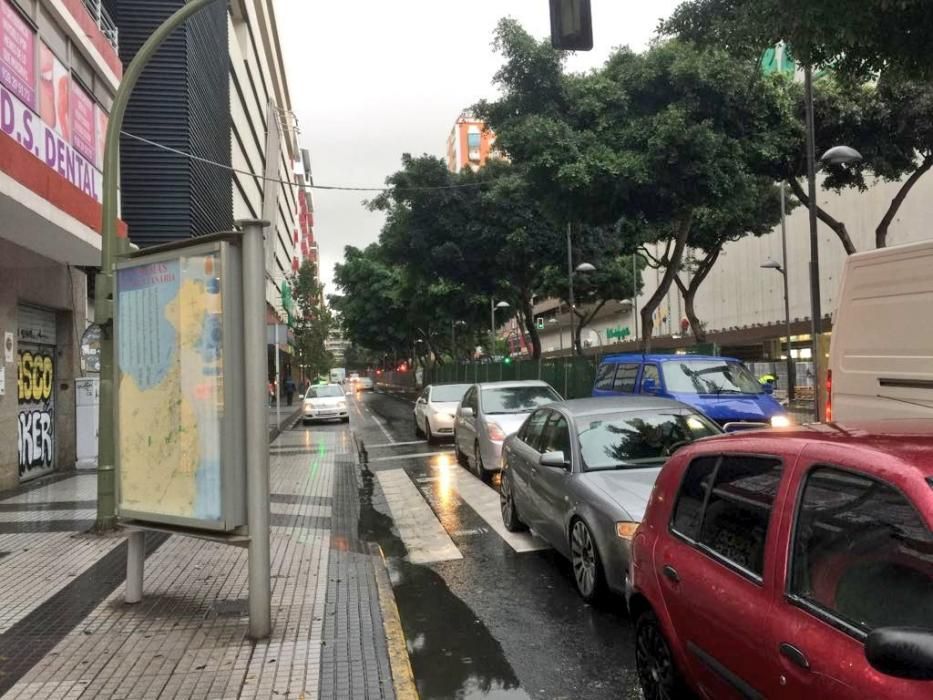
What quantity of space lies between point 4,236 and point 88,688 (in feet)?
26.8

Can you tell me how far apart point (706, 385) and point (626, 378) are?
1.56 metres

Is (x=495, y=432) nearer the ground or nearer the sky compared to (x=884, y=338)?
nearer the ground

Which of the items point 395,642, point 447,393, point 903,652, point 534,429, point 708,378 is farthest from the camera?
point 447,393

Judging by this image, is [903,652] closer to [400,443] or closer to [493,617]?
[493,617]

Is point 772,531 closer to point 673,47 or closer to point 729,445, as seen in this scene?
point 729,445

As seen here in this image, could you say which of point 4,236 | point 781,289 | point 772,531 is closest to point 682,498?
point 772,531

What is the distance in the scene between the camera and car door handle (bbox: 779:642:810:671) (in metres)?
2.25

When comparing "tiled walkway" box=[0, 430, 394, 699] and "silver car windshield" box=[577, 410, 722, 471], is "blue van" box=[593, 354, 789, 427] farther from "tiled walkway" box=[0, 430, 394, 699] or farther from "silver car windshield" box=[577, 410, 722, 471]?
"tiled walkway" box=[0, 430, 394, 699]

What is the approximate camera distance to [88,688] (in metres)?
3.81

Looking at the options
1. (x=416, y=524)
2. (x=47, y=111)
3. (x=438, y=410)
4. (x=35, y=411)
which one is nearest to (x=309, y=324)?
(x=438, y=410)

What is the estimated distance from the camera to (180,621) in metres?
4.80

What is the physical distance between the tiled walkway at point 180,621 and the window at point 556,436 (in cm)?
190

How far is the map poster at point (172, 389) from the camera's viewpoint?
14.8 ft

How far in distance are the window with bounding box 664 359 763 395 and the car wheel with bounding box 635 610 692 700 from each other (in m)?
8.44
